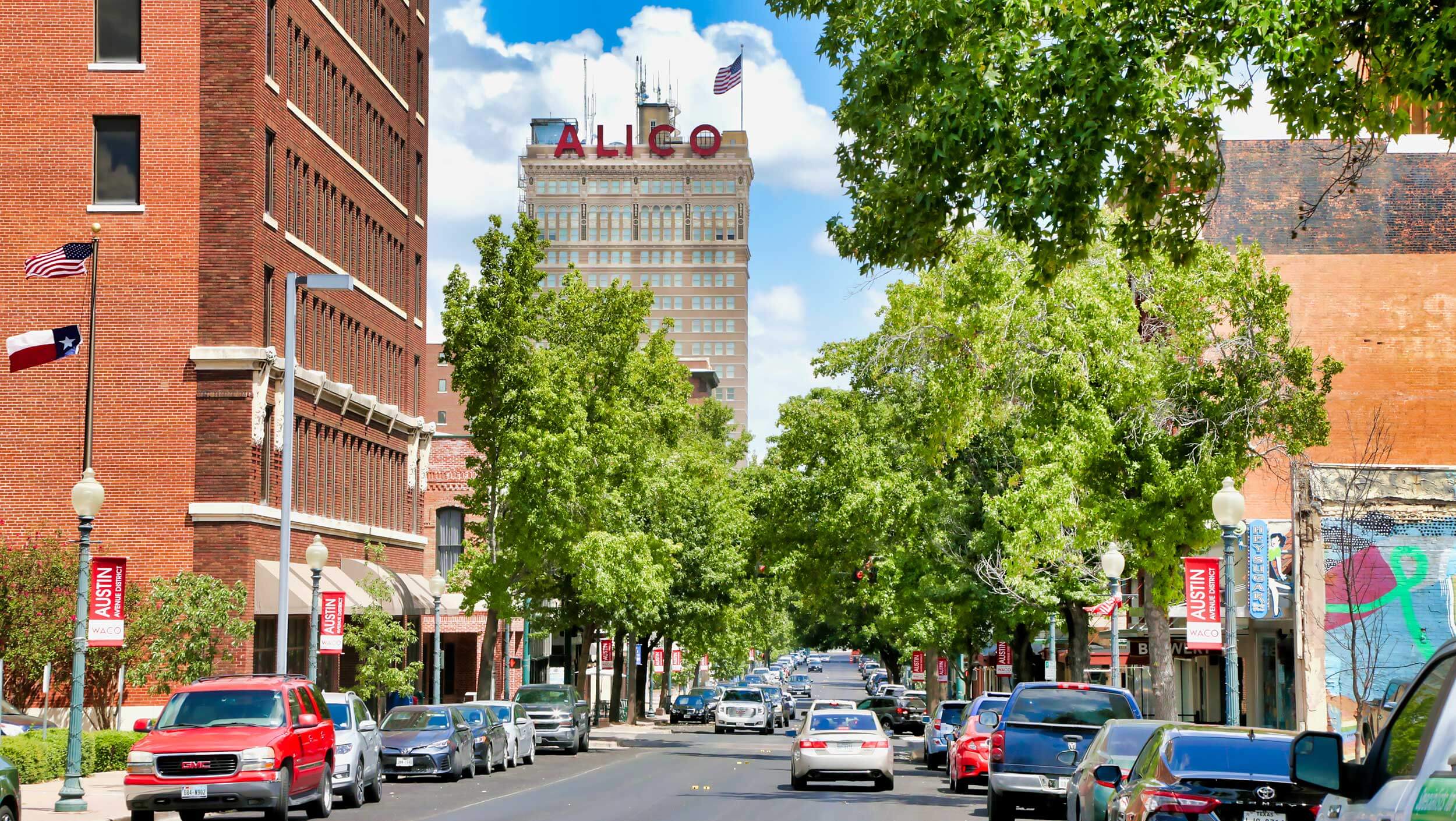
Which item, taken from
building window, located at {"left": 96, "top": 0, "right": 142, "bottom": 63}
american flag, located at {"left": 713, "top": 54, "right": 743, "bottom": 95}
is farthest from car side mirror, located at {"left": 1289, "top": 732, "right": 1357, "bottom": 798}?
american flag, located at {"left": 713, "top": 54, "right": 743, "bottom": 95}

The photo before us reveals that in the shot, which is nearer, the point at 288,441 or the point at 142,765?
the point at 142,765

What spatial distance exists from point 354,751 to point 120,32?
2397 cm

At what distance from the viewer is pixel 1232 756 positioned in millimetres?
12633

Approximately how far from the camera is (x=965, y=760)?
102 feet

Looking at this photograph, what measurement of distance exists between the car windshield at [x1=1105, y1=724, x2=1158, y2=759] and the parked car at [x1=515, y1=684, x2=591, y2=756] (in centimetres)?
3193

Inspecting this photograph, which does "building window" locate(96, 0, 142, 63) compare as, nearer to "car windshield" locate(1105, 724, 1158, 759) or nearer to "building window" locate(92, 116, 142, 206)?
"building window" locate(92, 116, 142, 206)

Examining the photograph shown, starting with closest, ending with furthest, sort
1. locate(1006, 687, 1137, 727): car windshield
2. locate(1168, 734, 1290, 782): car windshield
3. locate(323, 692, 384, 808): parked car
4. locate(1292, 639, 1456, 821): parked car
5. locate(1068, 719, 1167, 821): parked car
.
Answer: locate(1292, 639, 1456, 821): parked car < locate(1168, 734, 1290, 782): car windshield < locate(1068, 719, 1167, 821): parked car < locate(1006, 687, 1137, 727): car windshield < locate(323, 692, 384, 808): parked car

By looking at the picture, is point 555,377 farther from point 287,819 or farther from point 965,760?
point 287,819

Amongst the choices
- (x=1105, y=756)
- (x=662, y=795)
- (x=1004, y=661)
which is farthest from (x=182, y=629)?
(x=1004, y=661)

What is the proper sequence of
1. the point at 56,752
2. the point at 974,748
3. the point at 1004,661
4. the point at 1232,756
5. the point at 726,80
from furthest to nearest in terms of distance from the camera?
1. the point at 726,80
2. the point at 1004,661
3. the point at 974,748
4. the point at 56,752
5. the point at 1232,756

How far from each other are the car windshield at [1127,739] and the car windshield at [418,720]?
19.3m

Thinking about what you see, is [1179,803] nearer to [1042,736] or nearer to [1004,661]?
[1042,736]

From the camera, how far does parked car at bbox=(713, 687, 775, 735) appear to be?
221ft

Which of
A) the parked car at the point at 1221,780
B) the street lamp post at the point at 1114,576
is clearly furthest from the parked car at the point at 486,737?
the parked car at the point at 1221,780
